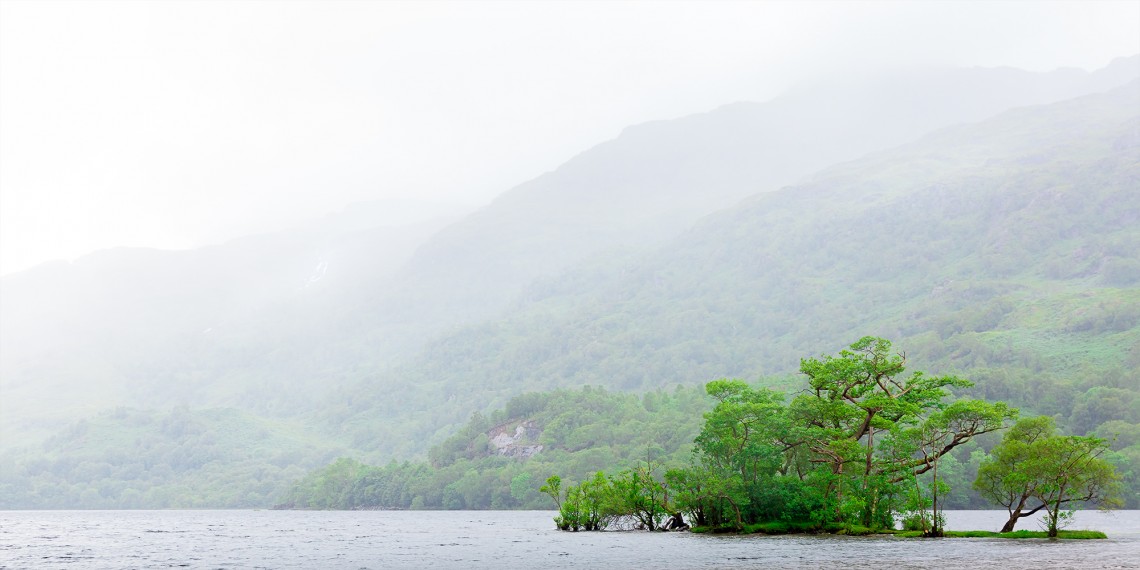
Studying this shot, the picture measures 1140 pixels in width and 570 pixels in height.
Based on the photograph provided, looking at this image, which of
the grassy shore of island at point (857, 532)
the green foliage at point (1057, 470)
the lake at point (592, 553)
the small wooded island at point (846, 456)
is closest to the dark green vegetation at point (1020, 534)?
the grassy shore of island at point (857, 532)

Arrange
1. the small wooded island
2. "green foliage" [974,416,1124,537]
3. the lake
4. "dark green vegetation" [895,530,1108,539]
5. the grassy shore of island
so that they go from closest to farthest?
the lake
"green foliage" [974,416,1124,537]
the small wooded island
"dark green vegetation" [895,530,1108,539]
the grassy shore of island

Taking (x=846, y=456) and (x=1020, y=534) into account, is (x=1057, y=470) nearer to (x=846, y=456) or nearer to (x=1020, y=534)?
(x=1020, y=534)

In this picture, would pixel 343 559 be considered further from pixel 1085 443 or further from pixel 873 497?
pixel 1085 443

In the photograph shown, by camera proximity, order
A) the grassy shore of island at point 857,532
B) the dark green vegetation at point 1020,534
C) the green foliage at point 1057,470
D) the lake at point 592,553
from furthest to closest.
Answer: the grassy shore of island at point 857,532 < the dark green vegetation at point 1020,534 < the green foliage at point 1057,470 < the lake at point 592,553

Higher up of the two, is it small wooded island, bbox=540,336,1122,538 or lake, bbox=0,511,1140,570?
small wooded island, bbox=540,336,1122,538

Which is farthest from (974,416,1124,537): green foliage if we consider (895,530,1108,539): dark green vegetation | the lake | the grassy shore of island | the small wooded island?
the grassy shore of island

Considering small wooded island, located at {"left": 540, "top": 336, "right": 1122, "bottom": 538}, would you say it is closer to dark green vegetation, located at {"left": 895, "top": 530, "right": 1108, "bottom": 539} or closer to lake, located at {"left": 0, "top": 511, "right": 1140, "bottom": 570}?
dark green vegetation, located at {"left": 895, "top": 530, "right": 1108, "bottom": 539}

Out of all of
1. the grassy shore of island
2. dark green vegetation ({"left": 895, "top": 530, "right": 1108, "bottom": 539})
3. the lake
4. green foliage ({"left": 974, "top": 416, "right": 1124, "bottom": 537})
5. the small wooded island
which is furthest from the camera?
the grassy shore of island

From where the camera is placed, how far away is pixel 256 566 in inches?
3199

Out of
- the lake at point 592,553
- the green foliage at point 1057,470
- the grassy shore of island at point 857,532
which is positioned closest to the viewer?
the lake at point 592,553

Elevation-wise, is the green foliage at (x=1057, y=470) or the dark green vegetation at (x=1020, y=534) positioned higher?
the green foliage at (x=1057, y=470)

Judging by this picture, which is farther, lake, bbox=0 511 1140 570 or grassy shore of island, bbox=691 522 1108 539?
grassy shore of island, bbox=691 522 1108 539

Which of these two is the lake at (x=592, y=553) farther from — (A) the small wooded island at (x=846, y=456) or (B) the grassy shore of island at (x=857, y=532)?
(A) the small wooded island at (x=846, y=456)

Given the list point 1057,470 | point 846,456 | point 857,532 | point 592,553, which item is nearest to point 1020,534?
point 1057,470
